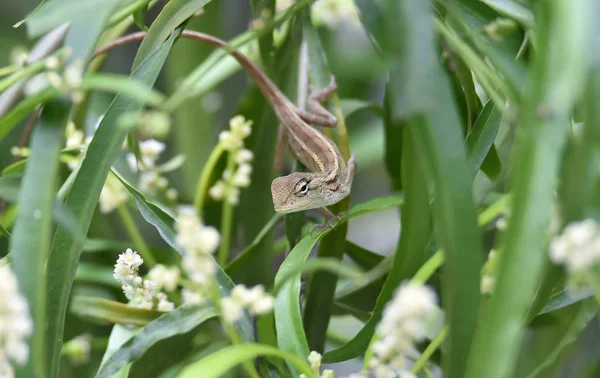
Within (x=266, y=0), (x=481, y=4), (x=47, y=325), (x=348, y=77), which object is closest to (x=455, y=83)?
(x=481, y=4)

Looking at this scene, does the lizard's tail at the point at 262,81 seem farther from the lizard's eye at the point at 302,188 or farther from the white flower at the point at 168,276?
the white flower at the point at 168,276

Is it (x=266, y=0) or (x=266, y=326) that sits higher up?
(x=266, y=0)

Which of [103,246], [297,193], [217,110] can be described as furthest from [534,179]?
[217,110]

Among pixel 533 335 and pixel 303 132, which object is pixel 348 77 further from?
pixel 533 335

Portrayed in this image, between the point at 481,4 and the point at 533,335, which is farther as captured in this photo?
the point at 533,335

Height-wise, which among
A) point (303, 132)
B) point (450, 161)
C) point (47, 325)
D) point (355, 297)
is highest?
point (450, 161)

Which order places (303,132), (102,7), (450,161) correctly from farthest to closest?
(303,132)
(102,7)
(450,161)

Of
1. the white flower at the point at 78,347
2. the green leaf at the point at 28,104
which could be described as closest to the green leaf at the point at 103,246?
the white flower at the point at 78,347
